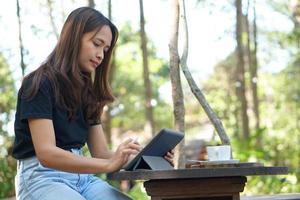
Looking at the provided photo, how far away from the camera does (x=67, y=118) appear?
3.04 m

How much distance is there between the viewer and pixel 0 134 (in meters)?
8.61

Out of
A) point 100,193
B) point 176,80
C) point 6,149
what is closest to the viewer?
point 100,193

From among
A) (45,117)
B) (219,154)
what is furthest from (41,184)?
(219,154)

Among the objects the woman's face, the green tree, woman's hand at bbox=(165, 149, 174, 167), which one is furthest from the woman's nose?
the green tree

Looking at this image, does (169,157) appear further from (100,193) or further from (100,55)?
(100,55)

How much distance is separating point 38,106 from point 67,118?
0.66 ft

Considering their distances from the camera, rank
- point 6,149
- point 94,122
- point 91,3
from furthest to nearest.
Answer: point 91,3 < point 6,149 < point 94,122

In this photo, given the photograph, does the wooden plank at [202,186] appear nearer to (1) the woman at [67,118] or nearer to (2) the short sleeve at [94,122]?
(1) the woman at [67,118]

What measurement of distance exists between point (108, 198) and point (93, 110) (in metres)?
0.43

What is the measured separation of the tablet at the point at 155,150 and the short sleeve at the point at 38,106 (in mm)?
405

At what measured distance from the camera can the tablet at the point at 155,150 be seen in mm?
2859

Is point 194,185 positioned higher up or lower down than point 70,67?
lower down

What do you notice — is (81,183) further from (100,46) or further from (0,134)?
(0,134)

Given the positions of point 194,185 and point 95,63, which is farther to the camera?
point 95,63
